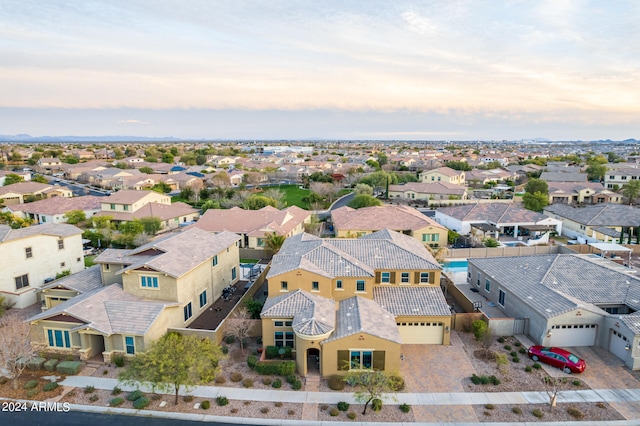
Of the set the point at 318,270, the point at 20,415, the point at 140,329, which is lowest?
the point at 20,415

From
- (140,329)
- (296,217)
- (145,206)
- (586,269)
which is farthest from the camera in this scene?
(145,206)

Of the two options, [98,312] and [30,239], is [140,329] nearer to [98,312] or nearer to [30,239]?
[98,312]

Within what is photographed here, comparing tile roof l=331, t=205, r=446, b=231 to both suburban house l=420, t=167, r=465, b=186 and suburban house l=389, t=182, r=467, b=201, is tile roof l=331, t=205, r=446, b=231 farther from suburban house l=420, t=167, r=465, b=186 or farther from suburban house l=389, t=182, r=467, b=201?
suburban house l=420, t=167, r=465, b=186

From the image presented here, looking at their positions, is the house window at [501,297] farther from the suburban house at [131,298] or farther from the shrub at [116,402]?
the shrub at [116,402]

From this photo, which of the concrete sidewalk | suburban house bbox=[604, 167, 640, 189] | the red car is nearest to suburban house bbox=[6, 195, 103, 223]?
the concrete sidewalk

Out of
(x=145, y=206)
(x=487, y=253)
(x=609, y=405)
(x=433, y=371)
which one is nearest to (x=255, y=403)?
(x=433, y=371)

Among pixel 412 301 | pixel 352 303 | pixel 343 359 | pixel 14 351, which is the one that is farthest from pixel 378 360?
pixel 14 351

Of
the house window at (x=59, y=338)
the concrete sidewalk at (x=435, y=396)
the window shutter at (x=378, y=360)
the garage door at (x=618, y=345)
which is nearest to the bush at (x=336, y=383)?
the concrete sidewalk at (x=435, y=396)
